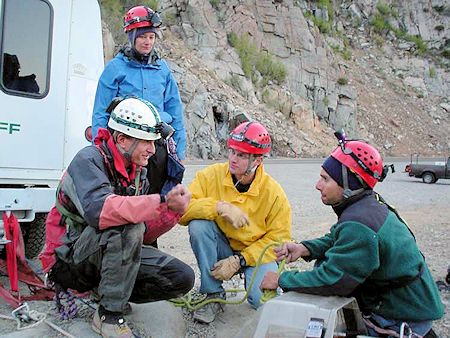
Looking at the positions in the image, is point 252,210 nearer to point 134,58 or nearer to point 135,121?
point 135,121

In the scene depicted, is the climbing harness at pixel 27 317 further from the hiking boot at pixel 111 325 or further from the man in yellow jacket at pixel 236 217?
the man in yellow jacket at pixel 236 217

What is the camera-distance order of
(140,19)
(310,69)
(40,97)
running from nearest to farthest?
(140,19) → (40,97) → (310,69)

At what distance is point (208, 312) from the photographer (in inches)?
168

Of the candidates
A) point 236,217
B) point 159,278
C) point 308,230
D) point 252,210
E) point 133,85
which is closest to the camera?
point 159,278

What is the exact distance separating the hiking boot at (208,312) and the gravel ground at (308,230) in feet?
0.18

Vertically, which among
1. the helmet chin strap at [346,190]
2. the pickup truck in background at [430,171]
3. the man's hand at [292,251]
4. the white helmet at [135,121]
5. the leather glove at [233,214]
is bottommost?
the pickup truck in background at [430,171]

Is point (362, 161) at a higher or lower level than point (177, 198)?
higher

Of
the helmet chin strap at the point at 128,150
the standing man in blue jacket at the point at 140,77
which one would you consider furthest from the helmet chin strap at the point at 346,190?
the standing man in blue jacket at the point at 140,77

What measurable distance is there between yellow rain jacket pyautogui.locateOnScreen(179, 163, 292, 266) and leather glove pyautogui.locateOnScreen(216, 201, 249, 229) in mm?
122

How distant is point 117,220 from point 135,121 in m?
0.68

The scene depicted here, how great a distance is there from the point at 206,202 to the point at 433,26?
53950 millimetres

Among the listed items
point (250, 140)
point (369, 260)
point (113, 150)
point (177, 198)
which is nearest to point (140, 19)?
point (250, 140)

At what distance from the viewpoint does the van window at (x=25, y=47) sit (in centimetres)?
515

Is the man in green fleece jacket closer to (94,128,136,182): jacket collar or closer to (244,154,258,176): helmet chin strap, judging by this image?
(244,154,258,176): helmet chin strap
